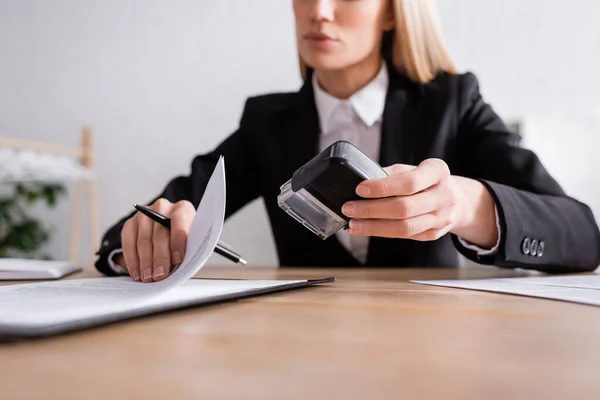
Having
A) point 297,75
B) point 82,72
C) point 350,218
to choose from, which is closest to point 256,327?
point 350,218

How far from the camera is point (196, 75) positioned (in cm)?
194

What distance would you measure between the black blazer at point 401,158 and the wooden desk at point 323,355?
1.44 feet

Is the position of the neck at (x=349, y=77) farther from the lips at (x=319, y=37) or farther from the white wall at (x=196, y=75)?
the white wall at (x=196, y=75)

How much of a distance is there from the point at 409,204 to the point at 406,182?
3cm

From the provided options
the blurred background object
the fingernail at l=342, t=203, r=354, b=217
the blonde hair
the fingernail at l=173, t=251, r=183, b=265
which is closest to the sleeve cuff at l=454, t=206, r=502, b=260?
the fingernail at l=342, t=203, r=354, b=217

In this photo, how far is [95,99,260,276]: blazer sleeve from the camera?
99 cm

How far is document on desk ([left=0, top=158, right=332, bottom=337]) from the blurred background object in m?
1.42

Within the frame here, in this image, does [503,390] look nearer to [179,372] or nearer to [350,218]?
[179,372]

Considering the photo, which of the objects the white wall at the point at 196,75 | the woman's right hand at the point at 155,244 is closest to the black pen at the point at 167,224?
the woman's right hand at the point at 155,244

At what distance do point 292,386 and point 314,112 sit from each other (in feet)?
2.93

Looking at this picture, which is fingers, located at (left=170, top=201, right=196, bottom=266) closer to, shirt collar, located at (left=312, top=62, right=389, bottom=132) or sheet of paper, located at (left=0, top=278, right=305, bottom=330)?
sheet of paper, located at (left=0, top=278, right=305, bottom=330)

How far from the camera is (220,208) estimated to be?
384 millimetres

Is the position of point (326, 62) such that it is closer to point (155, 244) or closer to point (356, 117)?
point (356, 117)

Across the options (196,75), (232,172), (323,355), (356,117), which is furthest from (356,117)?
(196,75)
